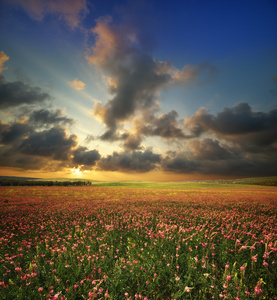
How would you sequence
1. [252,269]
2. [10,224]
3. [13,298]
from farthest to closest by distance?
1. [10,224]
2. [252,269]
3. [13,298]

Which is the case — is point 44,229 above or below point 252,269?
below

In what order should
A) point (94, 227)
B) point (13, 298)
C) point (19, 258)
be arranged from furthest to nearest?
1. point (94, 227)
2. point (19, 258)
3. point (13, 298)

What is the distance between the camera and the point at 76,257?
5.25m

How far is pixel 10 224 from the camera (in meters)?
9.99

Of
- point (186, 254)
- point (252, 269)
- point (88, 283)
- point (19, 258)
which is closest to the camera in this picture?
point (88, 283)

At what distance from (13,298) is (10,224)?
815cm

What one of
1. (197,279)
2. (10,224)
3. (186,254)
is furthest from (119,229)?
(10,224)

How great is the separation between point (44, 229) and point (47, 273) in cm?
544

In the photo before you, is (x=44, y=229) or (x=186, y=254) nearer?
(x=186, y=254)

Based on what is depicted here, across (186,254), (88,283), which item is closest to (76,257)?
(88,283)

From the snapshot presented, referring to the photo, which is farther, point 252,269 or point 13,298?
point 252,269

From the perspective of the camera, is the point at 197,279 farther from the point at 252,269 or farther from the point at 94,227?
the point at 94,227

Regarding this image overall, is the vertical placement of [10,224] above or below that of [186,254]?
below

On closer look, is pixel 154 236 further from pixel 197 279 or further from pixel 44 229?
pixel 44 229
